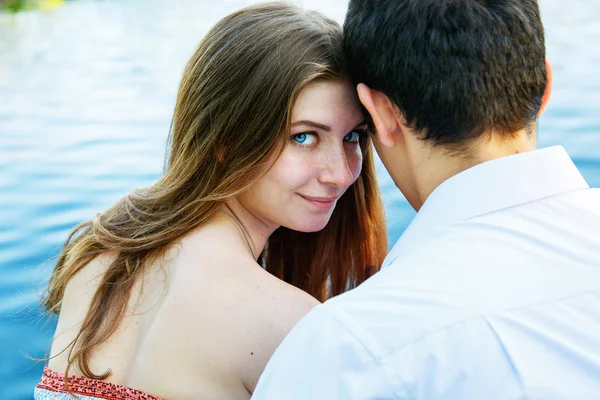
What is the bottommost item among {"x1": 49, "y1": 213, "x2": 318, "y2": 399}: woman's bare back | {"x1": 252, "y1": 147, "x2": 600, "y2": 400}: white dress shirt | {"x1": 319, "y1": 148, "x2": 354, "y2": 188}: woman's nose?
{"x1": 49, "y1": 213, "x2": 318, "y2": 399}: woman's bare back

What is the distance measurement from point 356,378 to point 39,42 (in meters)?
9.70

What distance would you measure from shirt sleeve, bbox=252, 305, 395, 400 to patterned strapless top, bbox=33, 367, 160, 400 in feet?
2.33

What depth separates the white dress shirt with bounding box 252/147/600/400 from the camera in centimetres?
123

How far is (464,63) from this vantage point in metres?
1.49

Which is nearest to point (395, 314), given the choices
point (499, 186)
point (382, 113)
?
point (499, 186)

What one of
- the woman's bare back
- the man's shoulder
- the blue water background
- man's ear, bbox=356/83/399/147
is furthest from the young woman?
the man's shoulder

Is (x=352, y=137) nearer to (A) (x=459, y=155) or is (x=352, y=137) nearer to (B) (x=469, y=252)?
(A) (x=459, y=155)

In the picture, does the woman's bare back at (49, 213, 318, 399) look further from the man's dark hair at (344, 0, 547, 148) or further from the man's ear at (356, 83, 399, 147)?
the man's dark hair at (344, 0, 547, 148)

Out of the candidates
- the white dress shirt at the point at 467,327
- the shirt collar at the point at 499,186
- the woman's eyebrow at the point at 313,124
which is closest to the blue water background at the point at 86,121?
the woman's eyebrow at the point at 313,124

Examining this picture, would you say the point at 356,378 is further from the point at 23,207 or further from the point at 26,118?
the point at 26,118

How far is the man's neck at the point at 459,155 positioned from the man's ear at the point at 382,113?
8cm

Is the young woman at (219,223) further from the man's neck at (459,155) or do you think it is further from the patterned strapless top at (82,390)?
the man's neck at (459,155)

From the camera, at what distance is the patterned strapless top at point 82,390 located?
Answer: 1.96 metres

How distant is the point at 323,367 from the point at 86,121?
589 cm
